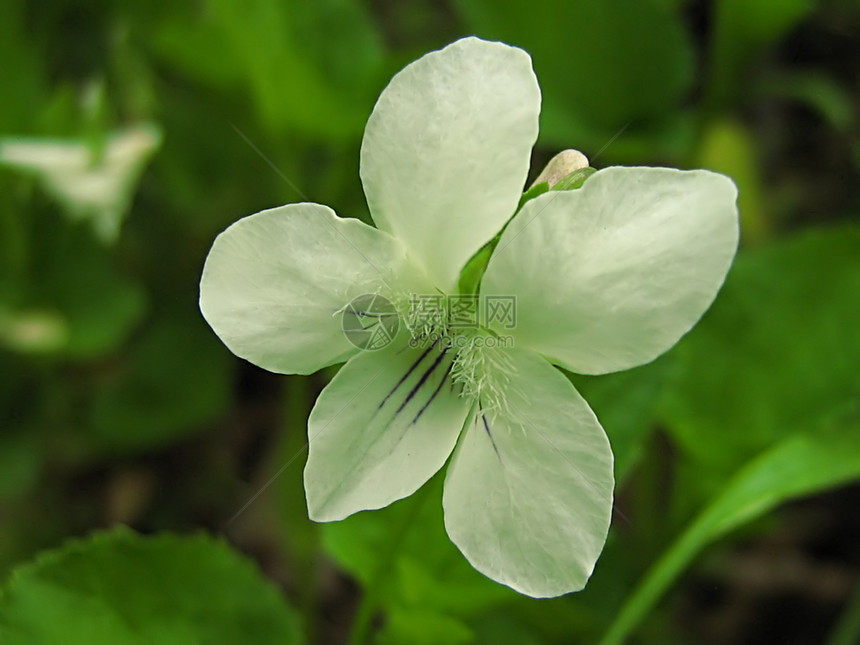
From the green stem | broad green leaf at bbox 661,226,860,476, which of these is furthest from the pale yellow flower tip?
broad green leaf at bbox 661,226,860,476

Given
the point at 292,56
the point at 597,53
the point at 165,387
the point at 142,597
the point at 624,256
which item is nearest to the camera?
the point at 624,256

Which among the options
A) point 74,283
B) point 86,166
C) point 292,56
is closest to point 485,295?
point 292,56

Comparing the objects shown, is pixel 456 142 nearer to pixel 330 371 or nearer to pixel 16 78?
pixel 330 371

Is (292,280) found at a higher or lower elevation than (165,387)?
higher

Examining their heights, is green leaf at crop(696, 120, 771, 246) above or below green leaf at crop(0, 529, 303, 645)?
above

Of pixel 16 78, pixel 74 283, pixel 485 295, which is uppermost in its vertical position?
pixel 485 295

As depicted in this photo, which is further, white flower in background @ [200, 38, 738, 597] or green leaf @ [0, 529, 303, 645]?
green leaf @ [0, 529, 303, 645]

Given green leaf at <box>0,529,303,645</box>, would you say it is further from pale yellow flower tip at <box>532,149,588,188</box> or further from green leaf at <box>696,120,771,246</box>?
green leaf at <box>696,120,771,246</box>
